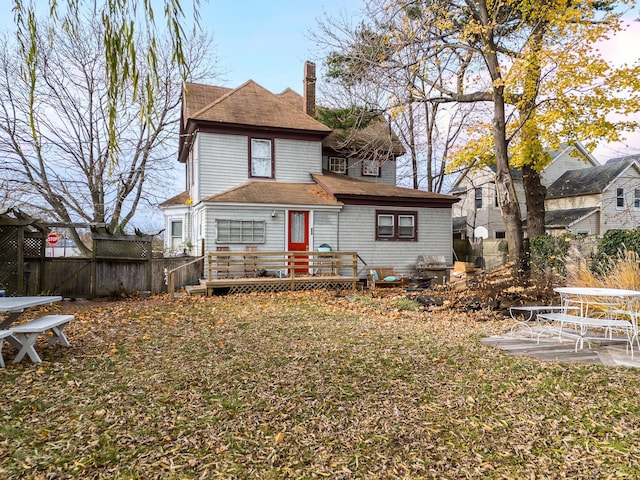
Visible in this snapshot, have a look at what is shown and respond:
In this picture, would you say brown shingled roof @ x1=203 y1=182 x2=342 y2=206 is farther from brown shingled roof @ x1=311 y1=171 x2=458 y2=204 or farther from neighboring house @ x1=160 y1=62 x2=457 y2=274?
brown shingled roof @ x1=311 y1=171 x2=458 y2=204

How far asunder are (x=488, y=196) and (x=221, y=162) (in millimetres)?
20421

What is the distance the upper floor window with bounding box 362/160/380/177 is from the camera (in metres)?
19.4

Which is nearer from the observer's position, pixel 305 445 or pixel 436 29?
pixel 305 445

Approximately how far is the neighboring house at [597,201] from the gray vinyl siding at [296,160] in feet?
56.5

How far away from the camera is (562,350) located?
577 cm

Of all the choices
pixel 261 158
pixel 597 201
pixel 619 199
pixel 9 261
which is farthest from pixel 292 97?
pixel 619 199

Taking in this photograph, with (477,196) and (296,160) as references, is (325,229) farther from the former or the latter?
(477,196)

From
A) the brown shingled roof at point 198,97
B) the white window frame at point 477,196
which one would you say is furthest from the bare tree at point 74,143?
the white window frame at point 477,196

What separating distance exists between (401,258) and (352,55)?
8202 millimetres

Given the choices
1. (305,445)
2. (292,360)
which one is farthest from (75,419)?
(292,360)

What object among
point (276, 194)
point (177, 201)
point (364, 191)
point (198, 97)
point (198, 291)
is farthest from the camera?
point (177, 201)

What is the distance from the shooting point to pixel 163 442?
324cm

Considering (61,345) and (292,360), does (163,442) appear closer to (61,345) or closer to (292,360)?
(292,360)

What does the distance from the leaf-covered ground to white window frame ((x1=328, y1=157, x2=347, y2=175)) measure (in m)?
13.7
